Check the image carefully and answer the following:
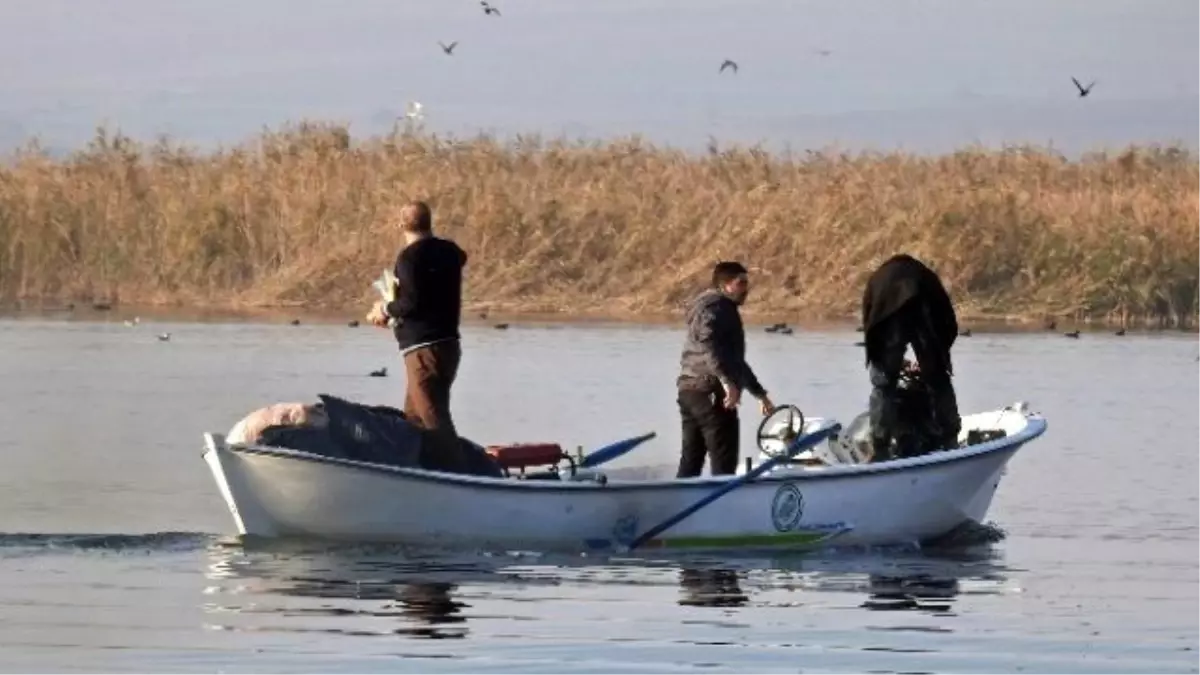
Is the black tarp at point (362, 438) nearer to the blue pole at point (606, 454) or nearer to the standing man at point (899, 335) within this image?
the blue pole at point (606, 454)

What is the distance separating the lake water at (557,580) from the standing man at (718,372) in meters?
0.80

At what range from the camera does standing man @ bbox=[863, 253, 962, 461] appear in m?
17.9

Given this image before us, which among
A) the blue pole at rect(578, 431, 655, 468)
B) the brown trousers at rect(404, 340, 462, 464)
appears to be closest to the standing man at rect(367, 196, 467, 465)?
the brown trousers at rect(404, 340, 462, 464)

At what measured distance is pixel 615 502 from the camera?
55.0 feet

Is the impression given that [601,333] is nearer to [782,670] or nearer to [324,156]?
[324,156]

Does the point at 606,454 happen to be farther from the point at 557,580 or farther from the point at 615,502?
the point at 557,580

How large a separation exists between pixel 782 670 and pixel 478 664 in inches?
47.5

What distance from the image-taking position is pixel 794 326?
38.7 meters

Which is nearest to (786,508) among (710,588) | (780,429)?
(780,429)

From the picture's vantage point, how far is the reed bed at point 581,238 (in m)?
39.4

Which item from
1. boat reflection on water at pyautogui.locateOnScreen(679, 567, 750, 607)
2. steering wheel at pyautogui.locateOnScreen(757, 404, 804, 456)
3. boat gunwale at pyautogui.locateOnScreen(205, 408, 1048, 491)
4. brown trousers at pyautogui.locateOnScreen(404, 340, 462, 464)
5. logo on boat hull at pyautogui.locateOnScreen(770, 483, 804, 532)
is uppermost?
brown trousers at pyautogui.locateOnScreen(404, 340, 462, 464)

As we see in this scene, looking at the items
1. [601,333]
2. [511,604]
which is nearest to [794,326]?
[601,333]

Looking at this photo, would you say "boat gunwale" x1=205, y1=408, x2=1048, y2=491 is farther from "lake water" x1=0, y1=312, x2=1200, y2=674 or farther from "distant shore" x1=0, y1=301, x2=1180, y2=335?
"distant shore" x1=0, y1=301, x2=1180, y2=335

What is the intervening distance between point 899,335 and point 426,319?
2.78m
